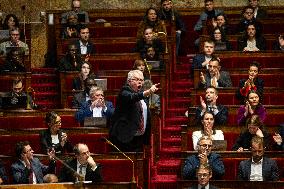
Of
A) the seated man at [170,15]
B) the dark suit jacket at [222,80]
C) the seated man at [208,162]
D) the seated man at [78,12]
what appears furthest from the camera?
the seated man at [78,12]

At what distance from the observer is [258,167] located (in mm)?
6777

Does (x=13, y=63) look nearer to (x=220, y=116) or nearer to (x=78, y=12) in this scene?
(x=78, y=12)

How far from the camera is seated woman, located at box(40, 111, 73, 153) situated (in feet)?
23.5

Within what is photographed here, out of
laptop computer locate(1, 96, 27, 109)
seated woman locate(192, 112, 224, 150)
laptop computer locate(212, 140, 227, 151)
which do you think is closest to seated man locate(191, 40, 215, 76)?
seated woman locate(192, 112, 224, 150)

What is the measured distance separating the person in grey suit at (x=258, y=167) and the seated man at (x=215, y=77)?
1611 mm

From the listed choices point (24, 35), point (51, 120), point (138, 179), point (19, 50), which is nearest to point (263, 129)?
point (138, 179)

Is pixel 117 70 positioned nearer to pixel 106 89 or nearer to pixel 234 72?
pixel 106 89

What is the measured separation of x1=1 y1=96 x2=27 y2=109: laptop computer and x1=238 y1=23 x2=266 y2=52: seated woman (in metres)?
2.14

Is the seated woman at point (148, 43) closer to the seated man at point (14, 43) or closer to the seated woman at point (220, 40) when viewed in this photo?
the seated woman at point (220, 40)

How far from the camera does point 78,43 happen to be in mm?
9445

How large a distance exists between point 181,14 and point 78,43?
1.61 metres

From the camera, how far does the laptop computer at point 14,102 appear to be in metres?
8.20

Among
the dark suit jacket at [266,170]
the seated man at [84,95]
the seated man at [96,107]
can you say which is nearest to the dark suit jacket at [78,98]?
the seated man at [84,95]

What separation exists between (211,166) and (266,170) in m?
0.37
